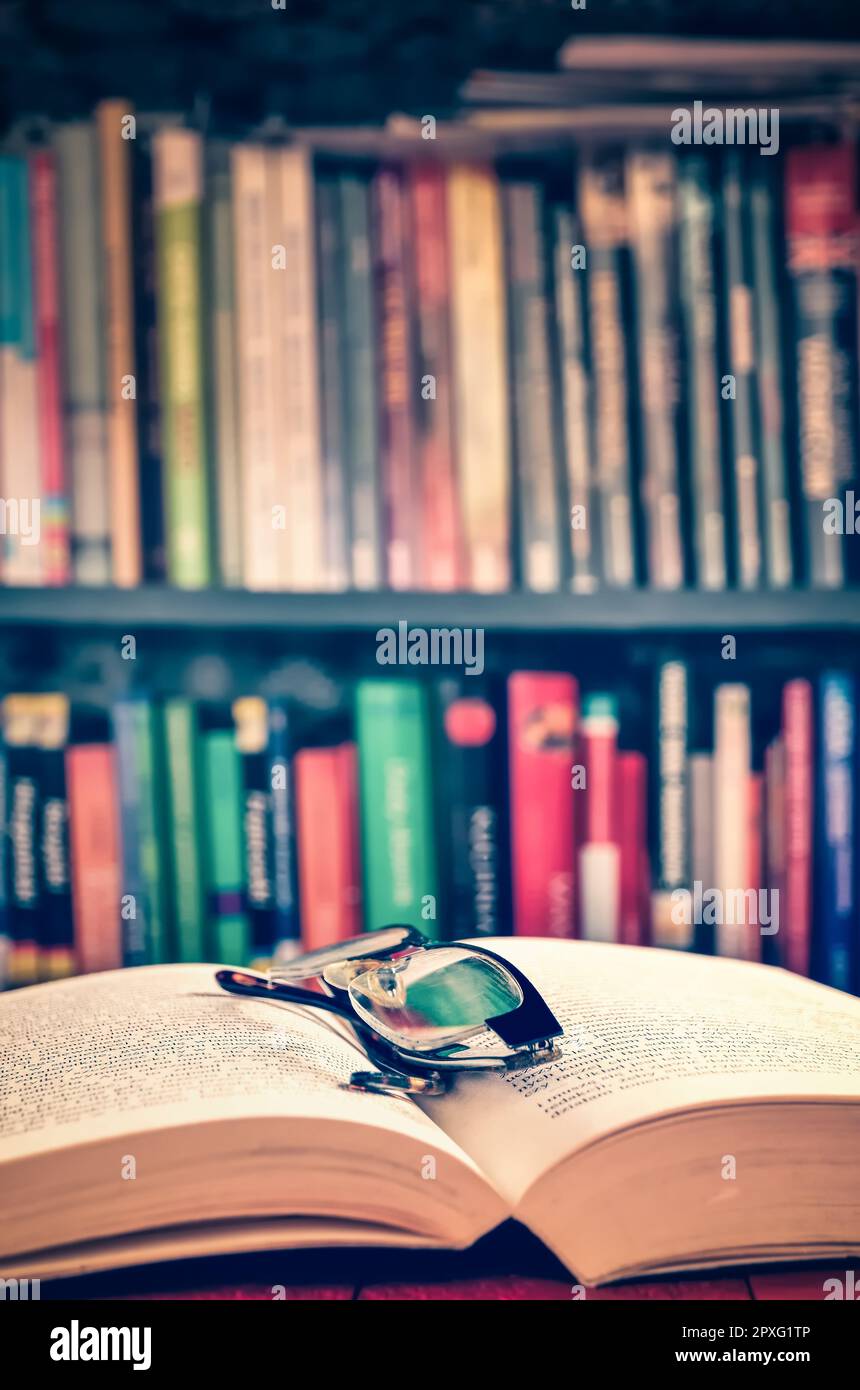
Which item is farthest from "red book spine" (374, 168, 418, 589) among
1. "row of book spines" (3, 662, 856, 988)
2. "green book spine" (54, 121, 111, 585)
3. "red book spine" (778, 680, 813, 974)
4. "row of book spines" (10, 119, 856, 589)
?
"red book spine" (778, 680, 813, 974)

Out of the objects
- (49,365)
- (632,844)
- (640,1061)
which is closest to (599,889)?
(632,844)

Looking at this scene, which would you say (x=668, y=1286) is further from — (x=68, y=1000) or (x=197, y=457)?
(x=197, y=457)

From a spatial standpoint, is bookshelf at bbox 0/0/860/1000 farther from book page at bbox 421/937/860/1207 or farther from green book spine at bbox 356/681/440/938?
book page at bbox 421/937/860/1207

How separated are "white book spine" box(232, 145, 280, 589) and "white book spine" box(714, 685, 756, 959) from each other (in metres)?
0.36

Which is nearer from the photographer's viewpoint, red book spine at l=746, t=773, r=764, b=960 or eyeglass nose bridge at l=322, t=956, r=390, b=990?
eyeglass nose bridge at l=322, t=956, r=390, b=990

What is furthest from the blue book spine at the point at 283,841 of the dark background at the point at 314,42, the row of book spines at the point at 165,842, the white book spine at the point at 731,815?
the dark background at the point at 314,42

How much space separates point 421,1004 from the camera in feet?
1.64

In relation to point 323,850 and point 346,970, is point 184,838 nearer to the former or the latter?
point 323,850

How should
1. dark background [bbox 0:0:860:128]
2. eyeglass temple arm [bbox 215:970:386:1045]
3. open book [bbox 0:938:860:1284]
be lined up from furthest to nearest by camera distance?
dark background [bbox 0:0:860:128], eyeglass temple arm [bbox 215:970:386:1045], open book [bbox 0:938:860:1284]

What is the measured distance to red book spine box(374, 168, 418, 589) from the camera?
2.41 ft

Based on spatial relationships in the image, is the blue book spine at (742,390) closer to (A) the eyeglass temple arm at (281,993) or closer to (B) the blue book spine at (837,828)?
(B) the blue book spine at (837,828)

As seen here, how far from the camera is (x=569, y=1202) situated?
36 centimetres

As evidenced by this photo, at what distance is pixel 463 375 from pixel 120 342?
25cm

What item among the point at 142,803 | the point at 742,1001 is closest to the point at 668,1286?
the point at 742,1001
